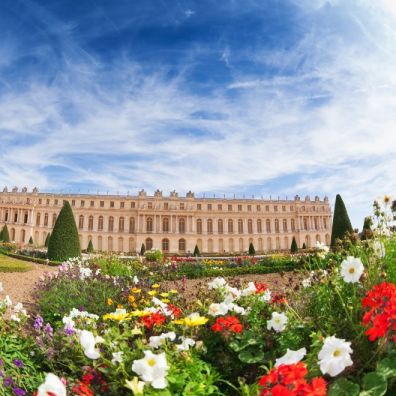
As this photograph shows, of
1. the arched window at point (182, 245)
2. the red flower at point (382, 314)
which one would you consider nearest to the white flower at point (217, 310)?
the red flower at point (382, 314)

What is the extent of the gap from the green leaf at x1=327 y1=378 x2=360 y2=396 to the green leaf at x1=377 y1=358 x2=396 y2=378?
186mm

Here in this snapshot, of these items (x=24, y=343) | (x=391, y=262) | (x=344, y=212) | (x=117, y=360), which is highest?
(x=344, y=212)

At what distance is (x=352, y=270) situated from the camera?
2.49 meters

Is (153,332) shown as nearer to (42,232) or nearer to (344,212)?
(344,212)

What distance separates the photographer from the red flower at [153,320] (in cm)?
312

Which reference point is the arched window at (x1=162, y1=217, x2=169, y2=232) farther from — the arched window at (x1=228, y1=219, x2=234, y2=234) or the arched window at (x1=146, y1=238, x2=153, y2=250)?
the arched window at (x1=228, y1=219, x2=234, y2=234)

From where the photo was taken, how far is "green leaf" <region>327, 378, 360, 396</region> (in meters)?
1.86

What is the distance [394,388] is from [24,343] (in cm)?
356

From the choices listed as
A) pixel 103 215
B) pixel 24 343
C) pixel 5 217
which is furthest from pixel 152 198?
pixel 24 343

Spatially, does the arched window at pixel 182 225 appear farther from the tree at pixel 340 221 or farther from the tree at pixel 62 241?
the tree at pixel 340 221

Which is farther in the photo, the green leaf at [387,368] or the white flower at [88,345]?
the white flower at [88,345]

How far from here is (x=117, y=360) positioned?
2.38 m

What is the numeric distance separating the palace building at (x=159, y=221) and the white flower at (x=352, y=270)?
1986 inches

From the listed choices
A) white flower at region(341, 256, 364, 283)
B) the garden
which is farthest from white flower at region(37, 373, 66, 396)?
white flower at region(341, 256, 364, 283)
